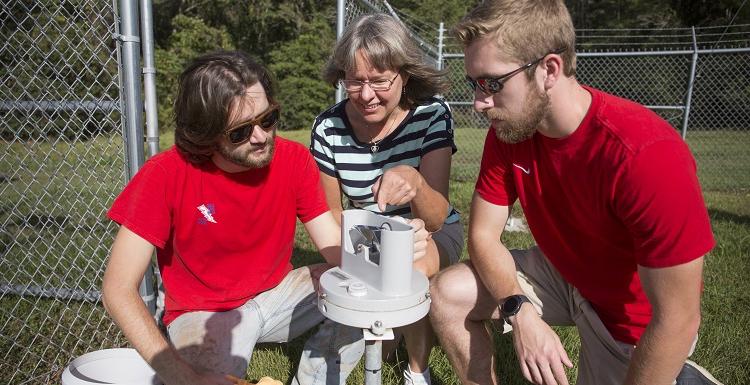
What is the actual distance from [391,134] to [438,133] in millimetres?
251

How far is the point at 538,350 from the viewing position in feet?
6.85

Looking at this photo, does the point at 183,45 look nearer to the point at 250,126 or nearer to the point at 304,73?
the point at 304,73

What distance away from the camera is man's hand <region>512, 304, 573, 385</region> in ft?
6.75

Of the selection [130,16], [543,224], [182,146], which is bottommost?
[543,224]

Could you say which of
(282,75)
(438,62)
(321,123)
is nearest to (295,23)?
(282,75)

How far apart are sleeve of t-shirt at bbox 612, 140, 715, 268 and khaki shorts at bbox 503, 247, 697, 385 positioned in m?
0.55

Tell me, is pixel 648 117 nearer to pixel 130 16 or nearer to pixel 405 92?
pixel 405 92

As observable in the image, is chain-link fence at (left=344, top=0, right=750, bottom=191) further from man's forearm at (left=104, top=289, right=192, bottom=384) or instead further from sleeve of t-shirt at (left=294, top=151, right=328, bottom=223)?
man's forearm at (left=104, top=289, right=192, bottom=384)

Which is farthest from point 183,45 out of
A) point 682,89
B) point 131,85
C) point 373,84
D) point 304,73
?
point 373,84

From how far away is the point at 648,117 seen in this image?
1.91m

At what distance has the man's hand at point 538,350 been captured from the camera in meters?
2.06

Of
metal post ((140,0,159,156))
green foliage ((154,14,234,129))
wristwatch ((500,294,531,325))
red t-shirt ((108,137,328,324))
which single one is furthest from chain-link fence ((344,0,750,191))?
green foliage ((154,14,234,129))

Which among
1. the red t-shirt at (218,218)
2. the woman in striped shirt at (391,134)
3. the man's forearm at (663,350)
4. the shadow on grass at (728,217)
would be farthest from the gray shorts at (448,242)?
the shadow on grass at (728,217)

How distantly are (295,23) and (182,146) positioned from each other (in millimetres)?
25943
